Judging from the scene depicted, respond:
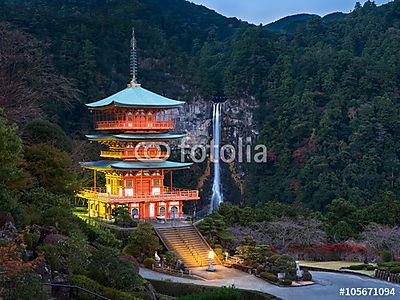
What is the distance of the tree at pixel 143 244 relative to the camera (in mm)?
25641

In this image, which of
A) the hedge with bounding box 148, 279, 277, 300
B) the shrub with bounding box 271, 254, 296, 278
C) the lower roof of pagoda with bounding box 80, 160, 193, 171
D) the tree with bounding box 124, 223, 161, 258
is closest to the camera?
the hedge with bounding box 148, 279, 277, 300

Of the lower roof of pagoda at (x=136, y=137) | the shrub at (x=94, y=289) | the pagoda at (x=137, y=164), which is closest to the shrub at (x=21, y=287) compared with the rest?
the shrub at (x=94, y=289)

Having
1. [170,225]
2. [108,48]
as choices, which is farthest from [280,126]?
[170,225]

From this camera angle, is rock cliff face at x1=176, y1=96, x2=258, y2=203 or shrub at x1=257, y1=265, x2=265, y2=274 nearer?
shrub at x1=257, y1=265, x2=265, y2=274

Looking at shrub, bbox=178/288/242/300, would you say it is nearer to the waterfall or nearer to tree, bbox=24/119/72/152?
tree, bbox=24/119/72/152

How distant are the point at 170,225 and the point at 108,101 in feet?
27.6

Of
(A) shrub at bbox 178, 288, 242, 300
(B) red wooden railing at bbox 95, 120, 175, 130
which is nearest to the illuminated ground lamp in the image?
(A) shrub at bbox 178, 288, 242, 300

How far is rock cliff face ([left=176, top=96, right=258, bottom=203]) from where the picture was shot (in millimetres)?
63219

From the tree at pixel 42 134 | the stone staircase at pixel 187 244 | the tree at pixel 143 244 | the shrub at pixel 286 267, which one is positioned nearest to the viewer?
the shrub at pixel 286 267

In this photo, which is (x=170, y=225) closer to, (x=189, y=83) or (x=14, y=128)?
(x=14, y=128)

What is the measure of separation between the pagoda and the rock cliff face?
95.8ft

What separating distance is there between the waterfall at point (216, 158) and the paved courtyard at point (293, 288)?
33.3 meters

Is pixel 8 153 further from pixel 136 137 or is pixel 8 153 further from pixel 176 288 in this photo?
pixel 136 137

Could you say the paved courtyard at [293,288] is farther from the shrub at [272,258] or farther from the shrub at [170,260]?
the shrub at [272,258]
